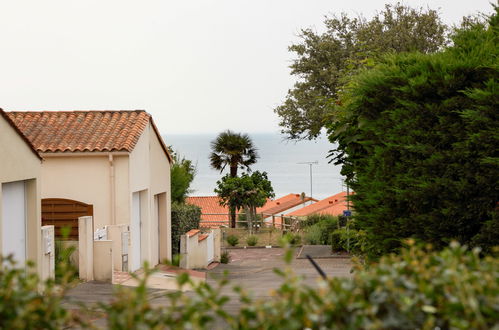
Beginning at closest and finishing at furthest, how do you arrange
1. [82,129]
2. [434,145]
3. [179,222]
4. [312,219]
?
1. [434,145]
2. [82,129]
3. [179,222]
4. [312,219]

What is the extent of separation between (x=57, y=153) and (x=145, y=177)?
313 centimetres

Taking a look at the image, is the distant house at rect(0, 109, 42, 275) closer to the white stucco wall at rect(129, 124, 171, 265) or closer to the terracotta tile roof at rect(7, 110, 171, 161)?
the terracotta tile roof at rect(7, 110, 171, 161)

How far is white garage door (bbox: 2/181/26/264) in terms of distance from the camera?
14172 millimetres

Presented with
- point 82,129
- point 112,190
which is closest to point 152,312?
point 112,190

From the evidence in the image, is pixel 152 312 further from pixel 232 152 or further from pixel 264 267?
pixel 232 152

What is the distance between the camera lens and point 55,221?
806 inches

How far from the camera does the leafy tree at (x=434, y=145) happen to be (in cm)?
861

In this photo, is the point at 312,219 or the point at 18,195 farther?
the point at 312,219

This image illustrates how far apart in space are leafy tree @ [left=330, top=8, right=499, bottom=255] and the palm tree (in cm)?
4241

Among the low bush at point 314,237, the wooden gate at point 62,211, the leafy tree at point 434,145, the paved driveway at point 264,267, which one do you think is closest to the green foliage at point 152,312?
the leafy tree at point 434,145

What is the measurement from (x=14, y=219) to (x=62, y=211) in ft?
19.9

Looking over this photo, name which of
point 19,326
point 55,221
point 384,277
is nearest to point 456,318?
point 384,277

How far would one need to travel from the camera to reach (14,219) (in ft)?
48.2

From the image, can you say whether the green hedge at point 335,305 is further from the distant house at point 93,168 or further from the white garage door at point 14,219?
the distant house at point 93,168
